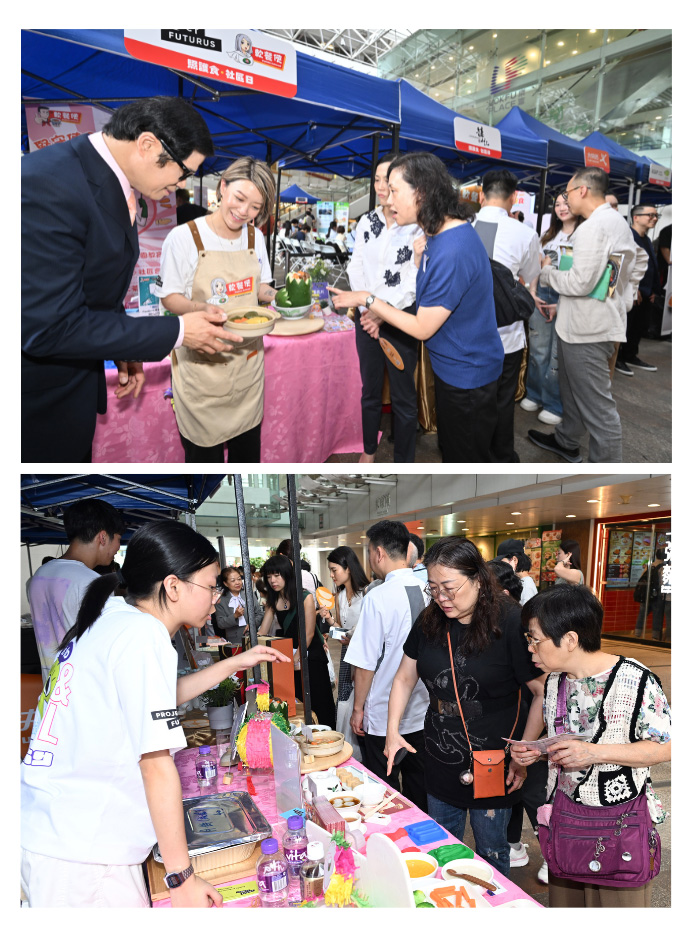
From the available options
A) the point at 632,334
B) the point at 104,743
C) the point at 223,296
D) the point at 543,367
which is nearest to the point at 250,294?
the point at 223,296

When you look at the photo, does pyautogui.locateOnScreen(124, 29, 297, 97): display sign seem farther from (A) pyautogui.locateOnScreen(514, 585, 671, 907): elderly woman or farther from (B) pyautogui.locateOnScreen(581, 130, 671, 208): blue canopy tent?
(B) pyautogui.locateOnScreen(581, 130, 671, 208): blue canopy tent

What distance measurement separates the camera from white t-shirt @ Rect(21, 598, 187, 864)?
117 centimetres

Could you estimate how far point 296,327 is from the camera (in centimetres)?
259

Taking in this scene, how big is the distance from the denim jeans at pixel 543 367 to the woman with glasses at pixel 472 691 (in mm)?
2490

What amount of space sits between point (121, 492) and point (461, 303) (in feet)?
11.4

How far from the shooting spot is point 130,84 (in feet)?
9.46

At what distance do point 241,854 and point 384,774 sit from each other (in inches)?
55.0

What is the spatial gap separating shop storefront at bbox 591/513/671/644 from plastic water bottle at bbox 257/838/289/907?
9862mm

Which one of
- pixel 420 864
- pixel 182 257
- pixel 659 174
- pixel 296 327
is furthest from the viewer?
pixel 659 174

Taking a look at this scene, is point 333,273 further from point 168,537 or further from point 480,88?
point 480,88

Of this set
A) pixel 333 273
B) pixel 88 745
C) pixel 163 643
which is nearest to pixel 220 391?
pixel 163 643

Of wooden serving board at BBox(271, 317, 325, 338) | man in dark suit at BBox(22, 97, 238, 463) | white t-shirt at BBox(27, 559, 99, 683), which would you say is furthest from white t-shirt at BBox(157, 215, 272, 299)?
white t-shirt at BBox(27, 559, 99, 683)

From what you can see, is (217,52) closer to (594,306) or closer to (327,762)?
(594,306)

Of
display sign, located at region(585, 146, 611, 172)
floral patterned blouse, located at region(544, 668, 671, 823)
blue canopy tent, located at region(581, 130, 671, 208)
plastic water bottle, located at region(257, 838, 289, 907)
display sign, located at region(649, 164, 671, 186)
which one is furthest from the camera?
display sign, located at region(649, 164, 671, 186)
